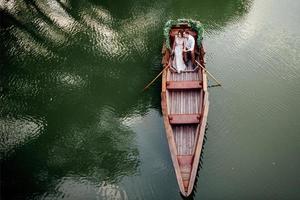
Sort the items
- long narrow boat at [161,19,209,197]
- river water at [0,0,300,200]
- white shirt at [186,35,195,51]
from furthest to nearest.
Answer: white shirt at [186,35,195,51] → river water at [0,0,300,200] → long narrow boat at [161,19,209,197]

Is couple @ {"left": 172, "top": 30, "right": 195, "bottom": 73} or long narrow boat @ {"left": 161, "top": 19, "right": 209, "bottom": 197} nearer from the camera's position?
long narrow boat @ {"left": 161, "top": 19, "right": 209, "bottom": 197}

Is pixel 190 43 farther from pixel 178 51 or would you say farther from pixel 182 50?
pixel 178 51

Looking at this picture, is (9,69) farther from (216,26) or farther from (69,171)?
(216,26)

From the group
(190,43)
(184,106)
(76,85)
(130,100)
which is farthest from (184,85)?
(76,85)

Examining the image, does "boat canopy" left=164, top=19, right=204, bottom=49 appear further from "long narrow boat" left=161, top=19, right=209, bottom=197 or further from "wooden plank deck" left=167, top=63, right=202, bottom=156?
"wooden plank deck" left=167, top=63, right=202, bottom=156

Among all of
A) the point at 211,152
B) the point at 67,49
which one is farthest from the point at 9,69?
the point at 211,152

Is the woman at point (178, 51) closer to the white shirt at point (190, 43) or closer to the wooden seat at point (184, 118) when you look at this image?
the white shirt at point (190, 43)

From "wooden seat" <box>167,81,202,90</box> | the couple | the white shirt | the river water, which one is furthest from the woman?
the river water
